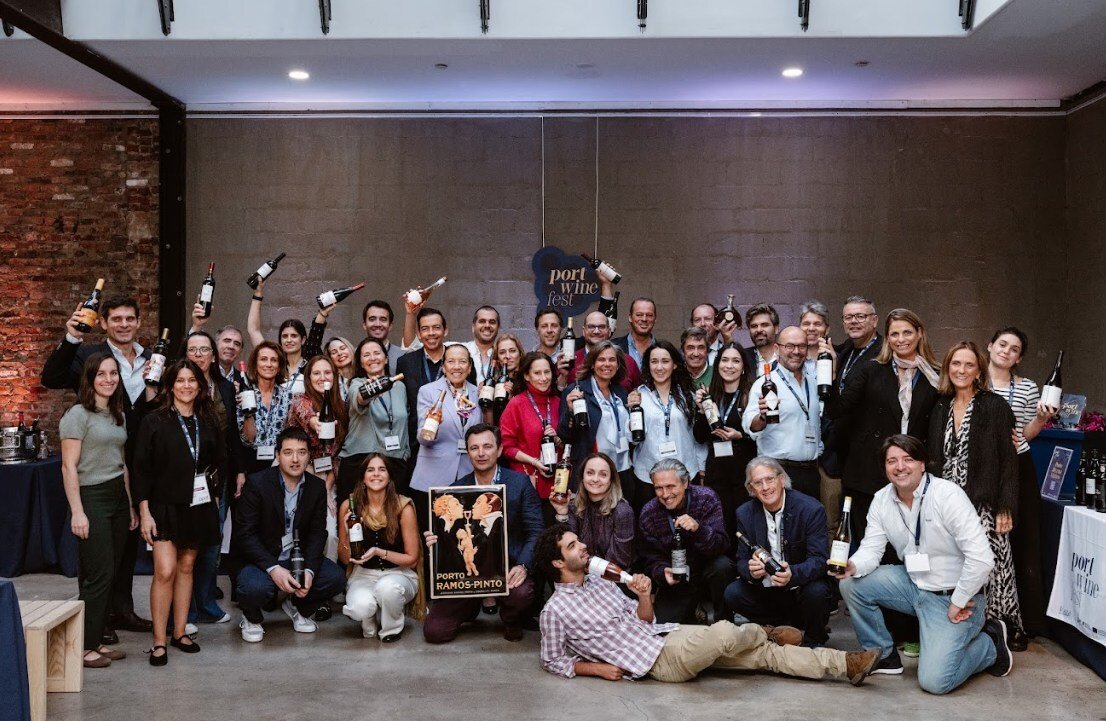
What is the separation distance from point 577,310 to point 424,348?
97.2 inches

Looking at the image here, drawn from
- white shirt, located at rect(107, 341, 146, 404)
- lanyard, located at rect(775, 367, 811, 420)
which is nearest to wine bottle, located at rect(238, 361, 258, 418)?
white shirt, located at rect(107, 341, 146, 404)

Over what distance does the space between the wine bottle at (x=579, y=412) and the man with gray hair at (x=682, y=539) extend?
468 millimetres

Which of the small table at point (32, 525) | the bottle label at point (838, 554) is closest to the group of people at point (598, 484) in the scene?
the bottle label at point (838, 554)

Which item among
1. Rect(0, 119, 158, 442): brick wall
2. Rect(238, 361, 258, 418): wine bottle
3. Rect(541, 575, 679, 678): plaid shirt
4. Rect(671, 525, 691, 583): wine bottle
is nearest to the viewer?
Rect(541, 575, 679, 678): plaid shirt

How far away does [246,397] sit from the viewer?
504 centimetres

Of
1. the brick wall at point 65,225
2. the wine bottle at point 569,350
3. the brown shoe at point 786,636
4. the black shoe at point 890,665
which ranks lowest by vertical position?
the black shoe at point 890,665

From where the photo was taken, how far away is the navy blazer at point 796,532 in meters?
4.43

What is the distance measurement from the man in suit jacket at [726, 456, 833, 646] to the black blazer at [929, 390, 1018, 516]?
717mm

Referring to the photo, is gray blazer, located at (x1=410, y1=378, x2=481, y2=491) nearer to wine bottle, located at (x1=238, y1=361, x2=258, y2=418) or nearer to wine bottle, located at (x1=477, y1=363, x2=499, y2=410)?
wine bottle, located at (x1=477, y1=363, x2=499, y2=410)

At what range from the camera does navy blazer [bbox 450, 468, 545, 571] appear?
16.1 feet

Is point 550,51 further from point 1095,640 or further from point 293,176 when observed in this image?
point 1095,640

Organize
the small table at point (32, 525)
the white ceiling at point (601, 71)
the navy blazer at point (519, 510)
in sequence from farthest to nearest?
1. the white ceiling at point (601, 71)
2. the small table at point (32, 525)
3. the navy blazer at point (519, 510)

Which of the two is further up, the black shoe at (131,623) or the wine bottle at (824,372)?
the wine bottle at (824,372)

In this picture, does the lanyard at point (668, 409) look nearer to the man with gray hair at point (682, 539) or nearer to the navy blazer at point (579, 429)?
the navy blazer at point (579, 429)
